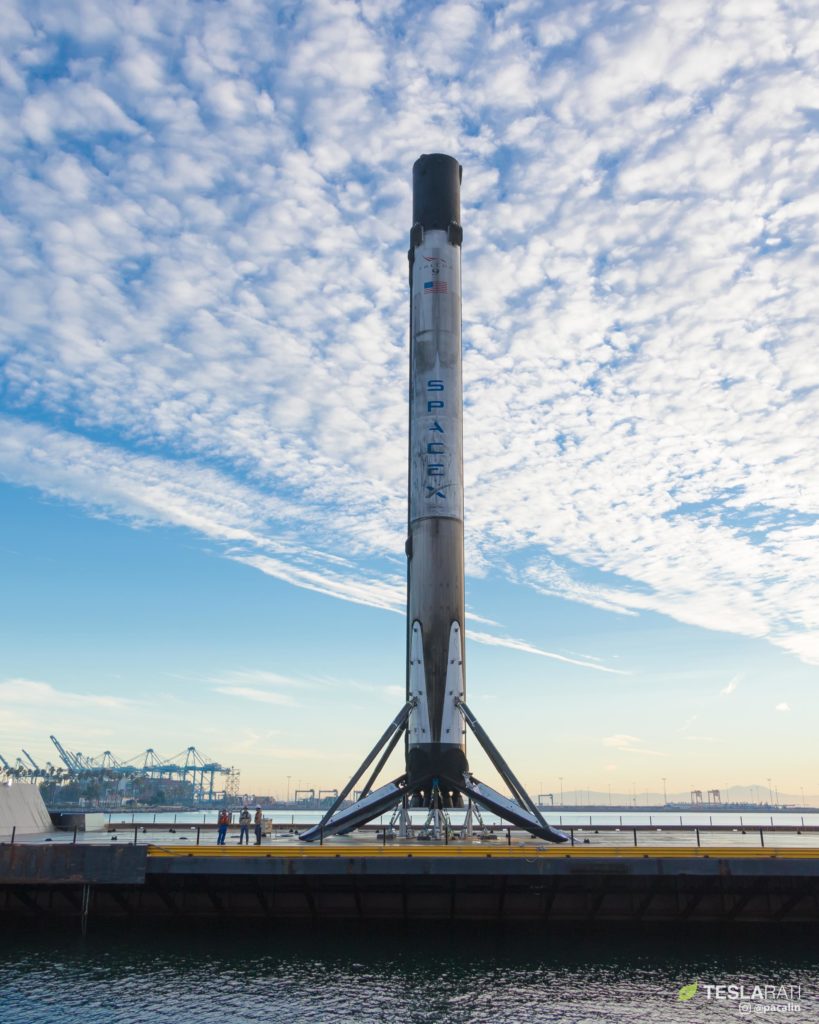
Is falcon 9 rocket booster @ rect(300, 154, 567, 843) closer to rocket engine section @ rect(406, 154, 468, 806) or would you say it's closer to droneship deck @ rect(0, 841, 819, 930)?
rocket engine section @ rect(406, 154, 468, 806)

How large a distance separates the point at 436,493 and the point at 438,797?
1446 centimetres

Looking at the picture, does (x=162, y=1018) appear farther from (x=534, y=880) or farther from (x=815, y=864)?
(x=815, y=864)

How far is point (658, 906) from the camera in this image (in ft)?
98.3

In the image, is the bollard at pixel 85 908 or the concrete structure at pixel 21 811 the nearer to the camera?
the bollard at pixel 85 908

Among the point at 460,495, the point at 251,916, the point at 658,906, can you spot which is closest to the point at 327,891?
the point at 251,916

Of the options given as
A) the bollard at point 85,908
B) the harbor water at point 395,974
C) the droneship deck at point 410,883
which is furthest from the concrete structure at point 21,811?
the harbor water at point 395,974

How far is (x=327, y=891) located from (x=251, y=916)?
301cm

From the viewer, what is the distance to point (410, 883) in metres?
29.2

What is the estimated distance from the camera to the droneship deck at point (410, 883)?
1087 inches

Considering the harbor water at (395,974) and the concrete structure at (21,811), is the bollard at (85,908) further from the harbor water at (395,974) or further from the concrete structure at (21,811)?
the concrete structure at (21,811)

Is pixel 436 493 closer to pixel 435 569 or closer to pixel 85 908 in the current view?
pixel 435 569

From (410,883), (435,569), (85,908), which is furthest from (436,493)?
(85,908)

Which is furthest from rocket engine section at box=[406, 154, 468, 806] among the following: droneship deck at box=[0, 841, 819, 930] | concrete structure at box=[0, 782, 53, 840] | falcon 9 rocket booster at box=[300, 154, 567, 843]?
concrete structure at box=[0, 782, 53, 840]

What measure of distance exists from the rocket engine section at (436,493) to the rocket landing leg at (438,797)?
44 centimetres
